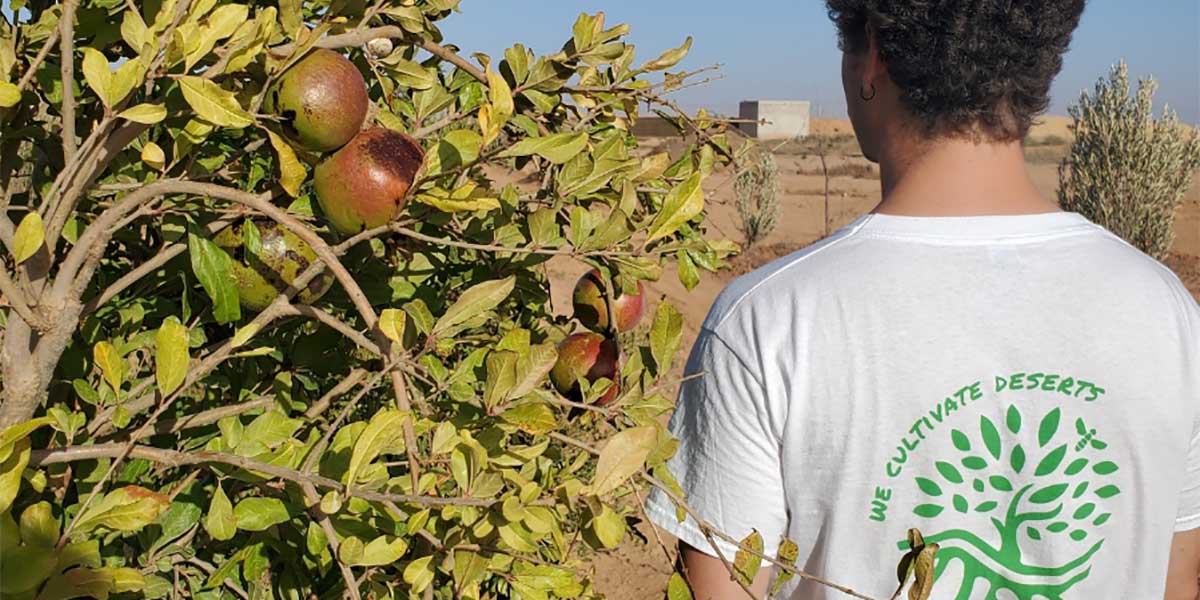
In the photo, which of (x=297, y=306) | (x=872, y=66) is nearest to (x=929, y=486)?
(x=872, y=66)

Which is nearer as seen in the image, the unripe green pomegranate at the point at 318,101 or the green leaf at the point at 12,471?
the green leaf at the point at 12,471

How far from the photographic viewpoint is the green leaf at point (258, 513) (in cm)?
106

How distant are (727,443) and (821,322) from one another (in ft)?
0.60

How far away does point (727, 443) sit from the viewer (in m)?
1.14

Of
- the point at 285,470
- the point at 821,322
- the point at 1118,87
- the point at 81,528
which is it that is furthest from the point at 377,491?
the point at 1118,87

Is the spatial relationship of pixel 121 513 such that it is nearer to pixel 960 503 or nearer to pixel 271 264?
pixel 271 264

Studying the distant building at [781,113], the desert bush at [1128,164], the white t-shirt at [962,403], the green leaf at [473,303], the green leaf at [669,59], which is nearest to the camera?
the green leaf at [473,303]

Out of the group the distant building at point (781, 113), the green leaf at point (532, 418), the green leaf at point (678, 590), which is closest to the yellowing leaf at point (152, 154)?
the green leaf at point (532, 418)

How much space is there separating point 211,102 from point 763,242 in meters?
12.0

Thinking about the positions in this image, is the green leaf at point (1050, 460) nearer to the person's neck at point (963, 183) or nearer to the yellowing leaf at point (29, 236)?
the person's neck at point (963, 183)

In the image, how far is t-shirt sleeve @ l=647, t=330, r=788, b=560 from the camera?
3.69ft

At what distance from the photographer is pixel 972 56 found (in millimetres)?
1104

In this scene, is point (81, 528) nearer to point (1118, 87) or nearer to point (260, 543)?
point (260, 543)

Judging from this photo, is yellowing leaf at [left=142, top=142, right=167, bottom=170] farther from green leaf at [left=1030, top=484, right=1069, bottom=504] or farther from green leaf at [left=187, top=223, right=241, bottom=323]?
green leaf at [left=1030, top=484, right=1069, bottom=504]
